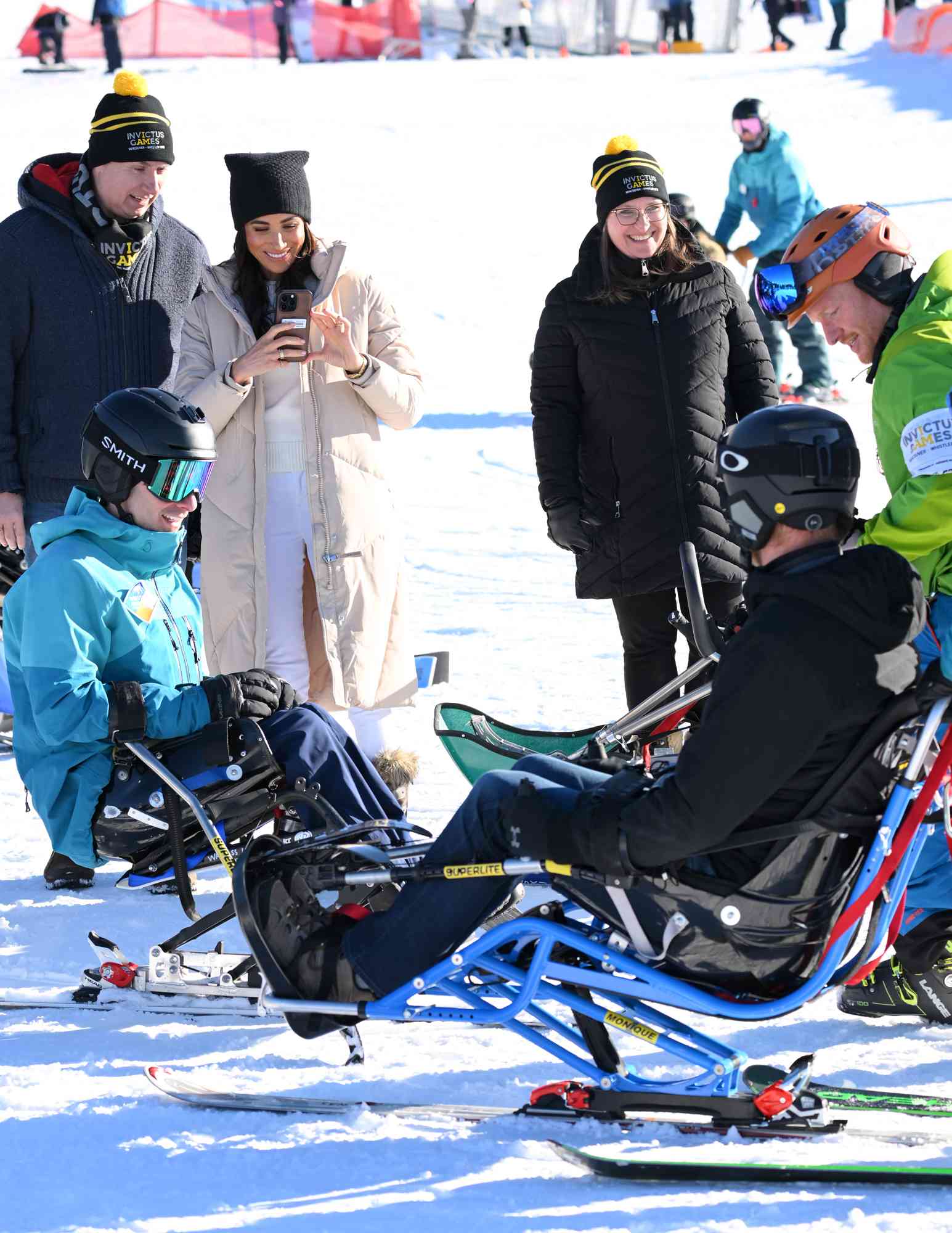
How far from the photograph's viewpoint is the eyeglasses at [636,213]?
4812 millimetres

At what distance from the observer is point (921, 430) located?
137 inches

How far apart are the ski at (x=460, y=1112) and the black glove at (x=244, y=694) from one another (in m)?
0.83

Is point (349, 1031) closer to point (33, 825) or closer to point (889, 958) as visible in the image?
point (889, 958)

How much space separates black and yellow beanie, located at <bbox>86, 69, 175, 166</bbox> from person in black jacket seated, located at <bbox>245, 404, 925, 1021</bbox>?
2706mm

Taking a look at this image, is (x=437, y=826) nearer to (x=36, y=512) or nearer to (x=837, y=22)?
(x=36, y=512)

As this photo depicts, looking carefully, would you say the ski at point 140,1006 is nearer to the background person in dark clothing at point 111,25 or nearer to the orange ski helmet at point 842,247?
the orange ski helmet at point 842,247

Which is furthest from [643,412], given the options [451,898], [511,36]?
[511,36]

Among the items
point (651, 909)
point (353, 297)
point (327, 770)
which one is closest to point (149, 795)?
point (327, 770)

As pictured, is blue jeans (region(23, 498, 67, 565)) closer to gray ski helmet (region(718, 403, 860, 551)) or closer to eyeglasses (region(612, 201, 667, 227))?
eyeglasses (region(612, 201, 667, 227))

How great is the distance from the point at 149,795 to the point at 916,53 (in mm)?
28098

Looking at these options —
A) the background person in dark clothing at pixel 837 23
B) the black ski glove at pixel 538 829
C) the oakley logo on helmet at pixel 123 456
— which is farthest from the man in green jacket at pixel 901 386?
the background person in dark clothing at pixel 837 23

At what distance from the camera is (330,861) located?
11.5ft

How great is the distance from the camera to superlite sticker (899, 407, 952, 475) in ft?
11.3

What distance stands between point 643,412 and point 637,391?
66 mm
